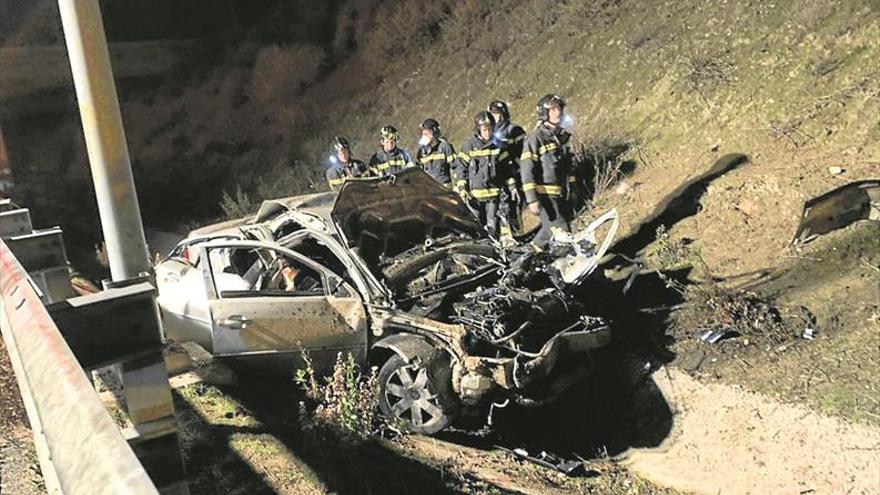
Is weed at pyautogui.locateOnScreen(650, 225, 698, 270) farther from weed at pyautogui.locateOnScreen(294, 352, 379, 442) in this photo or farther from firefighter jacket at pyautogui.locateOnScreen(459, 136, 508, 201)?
weed at pyautogui.locateOnScreen(294, 352, 379, 442)

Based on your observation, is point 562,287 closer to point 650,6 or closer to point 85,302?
point 85,302

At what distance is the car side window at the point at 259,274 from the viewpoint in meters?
5.90

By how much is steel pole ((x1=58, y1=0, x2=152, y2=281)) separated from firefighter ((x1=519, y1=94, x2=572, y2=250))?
4.96 metres

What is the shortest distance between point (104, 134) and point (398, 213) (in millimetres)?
2872

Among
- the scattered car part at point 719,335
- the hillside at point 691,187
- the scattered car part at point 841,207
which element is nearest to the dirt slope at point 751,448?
the hillside at point 691,187

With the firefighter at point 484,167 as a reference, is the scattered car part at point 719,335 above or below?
below

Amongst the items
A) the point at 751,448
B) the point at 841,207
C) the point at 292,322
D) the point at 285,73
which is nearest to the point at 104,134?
the point at 292,322

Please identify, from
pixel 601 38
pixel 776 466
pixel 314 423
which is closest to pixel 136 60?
pixel 601 38

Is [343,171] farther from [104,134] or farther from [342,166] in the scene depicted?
[104,134]

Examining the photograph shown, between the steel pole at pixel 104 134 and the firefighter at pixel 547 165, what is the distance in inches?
195

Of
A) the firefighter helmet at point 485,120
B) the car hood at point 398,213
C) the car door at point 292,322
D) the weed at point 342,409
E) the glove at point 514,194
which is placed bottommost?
the weed at point 342,409

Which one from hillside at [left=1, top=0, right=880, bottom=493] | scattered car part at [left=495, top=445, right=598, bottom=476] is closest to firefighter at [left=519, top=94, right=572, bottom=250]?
hillside at [left=1, top=0, right=880, bottom=493]

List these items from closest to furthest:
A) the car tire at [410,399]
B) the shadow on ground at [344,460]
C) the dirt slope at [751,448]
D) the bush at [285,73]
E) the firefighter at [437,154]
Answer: the shadow on ground at [344,460], the dirt slope at [751,448], the car tire at [410,399], the firefighter at [437,154], the bush at [285,73]

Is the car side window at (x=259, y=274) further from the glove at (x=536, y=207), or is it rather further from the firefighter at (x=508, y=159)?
the glove at (x=536, y=207)
